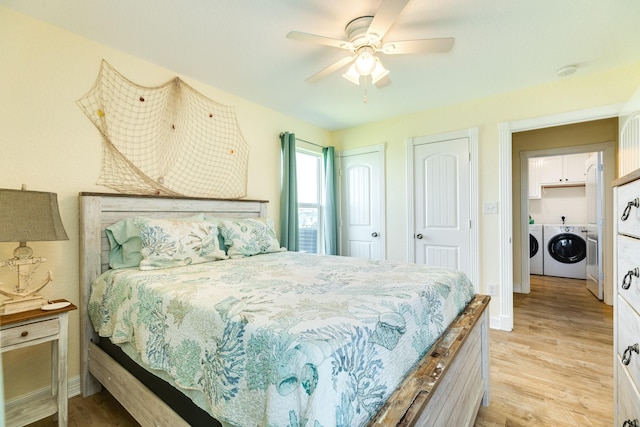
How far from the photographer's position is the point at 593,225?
4828 mm

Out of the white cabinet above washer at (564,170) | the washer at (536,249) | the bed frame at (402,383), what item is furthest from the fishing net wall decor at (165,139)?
the white cabinet above washer at (564,170)

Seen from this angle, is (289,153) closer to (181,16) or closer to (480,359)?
(181,16)

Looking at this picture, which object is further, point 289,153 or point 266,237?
point 289,153

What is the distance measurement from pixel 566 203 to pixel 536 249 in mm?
1189

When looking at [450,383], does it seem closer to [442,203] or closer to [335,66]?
[335,66]

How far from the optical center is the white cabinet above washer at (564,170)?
5345 millimetres

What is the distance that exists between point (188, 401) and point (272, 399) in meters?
0.62

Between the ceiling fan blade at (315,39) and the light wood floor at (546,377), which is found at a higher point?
the ceiling fan blade at (315,39)

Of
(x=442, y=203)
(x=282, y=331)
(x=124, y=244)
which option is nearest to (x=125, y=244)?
(x=124, y=244)

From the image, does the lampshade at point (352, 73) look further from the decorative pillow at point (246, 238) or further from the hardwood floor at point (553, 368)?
the hardwood floor at point (553, 368)

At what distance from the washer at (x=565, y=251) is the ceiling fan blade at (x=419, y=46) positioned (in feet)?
16.4

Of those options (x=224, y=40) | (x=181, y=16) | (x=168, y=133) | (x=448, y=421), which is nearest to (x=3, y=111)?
(x=168, y=133)

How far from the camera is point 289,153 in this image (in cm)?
339

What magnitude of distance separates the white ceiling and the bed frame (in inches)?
44.0
